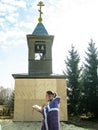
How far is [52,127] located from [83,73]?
75.1 ft

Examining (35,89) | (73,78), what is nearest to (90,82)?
(73,78)

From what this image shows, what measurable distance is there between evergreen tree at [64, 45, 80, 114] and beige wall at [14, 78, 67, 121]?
33.3ft

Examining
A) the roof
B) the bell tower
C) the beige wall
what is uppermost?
the roof

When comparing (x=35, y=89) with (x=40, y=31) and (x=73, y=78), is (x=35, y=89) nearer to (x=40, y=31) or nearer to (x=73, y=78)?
(x=40, y=31)

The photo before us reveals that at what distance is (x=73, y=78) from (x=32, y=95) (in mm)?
12200

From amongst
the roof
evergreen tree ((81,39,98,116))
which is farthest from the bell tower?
evergreen tree ((81,39,98,116))

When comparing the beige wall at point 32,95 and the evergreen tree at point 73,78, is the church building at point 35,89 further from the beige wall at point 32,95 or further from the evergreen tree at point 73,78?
the evergreen tree at point 73,78

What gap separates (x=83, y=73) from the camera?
27.3 metres

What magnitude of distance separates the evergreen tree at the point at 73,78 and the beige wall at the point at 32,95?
10147mm

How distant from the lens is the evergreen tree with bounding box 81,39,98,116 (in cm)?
2459

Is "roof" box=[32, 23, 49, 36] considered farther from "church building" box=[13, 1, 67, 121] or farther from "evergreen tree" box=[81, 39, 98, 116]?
"evergreen tree" box=[81, 39, 98, 116]

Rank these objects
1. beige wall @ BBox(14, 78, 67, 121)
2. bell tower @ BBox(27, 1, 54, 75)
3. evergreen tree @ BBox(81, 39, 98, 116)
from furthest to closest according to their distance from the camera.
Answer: evergreen tree @ BBox(81, 39, 98, 116) → bell tower @ BBox(27, 1, 54, 75) → beige wall @ BBox(14, 78, 67, 121)

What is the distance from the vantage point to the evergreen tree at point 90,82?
80.7 ft

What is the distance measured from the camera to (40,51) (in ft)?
58.5
